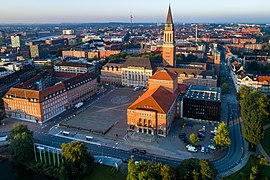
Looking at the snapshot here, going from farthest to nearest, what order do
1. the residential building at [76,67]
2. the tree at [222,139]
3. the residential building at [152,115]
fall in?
1. the residential building at [76,67]
2. the residential building at [152,115]
3. the tree at [222,139]

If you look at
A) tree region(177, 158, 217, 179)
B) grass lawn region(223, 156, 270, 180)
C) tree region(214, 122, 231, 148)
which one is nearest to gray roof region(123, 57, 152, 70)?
tree region(214, 122, 231, 148)

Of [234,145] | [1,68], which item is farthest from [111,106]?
[1,68]

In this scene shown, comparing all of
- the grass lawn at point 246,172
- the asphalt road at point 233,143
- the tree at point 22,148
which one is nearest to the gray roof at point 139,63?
the asphalt road at point 233,143

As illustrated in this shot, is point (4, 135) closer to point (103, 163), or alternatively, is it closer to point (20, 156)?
point (20, 156)

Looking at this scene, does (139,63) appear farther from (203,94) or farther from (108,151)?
(108,151)

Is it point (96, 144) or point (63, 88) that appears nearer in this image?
point (96, 144)

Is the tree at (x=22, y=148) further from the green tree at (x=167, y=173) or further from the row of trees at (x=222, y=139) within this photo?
the row of trees at (x=222, y=139)

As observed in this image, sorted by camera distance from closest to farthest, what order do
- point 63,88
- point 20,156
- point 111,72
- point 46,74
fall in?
point 20,156 < point 63,88 < point 46,74 < point 111,72
